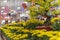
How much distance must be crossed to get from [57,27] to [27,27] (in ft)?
3.25

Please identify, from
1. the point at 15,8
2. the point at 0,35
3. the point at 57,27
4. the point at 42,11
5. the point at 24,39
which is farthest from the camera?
the point at 15,8

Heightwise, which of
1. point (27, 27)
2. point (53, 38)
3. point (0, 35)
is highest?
point (53, 38)

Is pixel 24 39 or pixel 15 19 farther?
pixel 15 19

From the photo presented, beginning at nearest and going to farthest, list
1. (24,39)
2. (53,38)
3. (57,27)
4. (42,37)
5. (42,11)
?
1. (53,38)
2. (42,37)
3. (24,39)
4. (57,27)
5. (42,11)

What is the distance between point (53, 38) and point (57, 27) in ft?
5.30

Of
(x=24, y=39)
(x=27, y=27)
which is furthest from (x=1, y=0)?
(x=24, y=39)

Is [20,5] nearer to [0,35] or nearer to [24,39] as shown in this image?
[0,35]

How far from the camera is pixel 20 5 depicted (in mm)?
8117

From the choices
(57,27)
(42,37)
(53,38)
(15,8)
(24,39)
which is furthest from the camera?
(15,8)

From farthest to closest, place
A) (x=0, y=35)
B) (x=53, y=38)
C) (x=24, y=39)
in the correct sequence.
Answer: (x=0, y=35) → (x=24, y=39) → (x=53, y=38)

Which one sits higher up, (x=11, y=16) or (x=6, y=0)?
(x=6, y=0)

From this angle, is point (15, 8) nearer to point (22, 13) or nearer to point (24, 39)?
point (22, 13)

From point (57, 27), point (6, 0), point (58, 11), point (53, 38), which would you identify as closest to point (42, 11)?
point (58, 11)

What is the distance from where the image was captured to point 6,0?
8.51 metres
